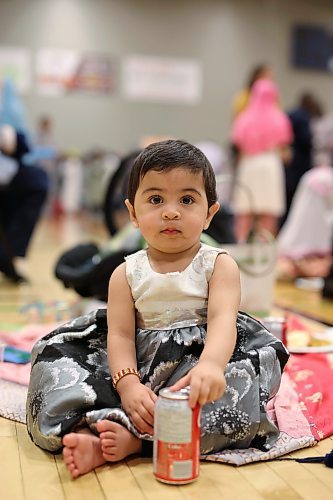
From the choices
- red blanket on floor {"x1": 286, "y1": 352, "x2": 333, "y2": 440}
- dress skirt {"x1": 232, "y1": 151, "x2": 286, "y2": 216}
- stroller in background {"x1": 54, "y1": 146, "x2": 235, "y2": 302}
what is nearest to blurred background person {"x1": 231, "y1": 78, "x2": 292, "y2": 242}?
dress skirt {"x1": 232, "y1": 151, "x2": 286, "y2": 216}

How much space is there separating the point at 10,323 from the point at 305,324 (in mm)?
1177

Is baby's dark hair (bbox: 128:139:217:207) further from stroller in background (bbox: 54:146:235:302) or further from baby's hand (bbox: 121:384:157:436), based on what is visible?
stroller in background (bbox: 54:146:235:302)

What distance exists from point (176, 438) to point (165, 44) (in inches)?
385

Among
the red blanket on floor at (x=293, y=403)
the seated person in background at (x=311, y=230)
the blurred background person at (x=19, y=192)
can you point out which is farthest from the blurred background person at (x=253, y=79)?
the red blanket on floor at (x=293, y=403)

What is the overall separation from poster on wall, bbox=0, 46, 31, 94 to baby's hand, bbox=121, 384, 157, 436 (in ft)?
29.9

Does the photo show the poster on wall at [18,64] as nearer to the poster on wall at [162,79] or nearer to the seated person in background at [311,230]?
the poster on wall at [162,79]

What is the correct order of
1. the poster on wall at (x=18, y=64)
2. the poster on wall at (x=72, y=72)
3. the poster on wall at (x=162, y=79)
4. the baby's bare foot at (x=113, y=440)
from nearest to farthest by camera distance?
the baby's bare foot at (x=113, y=440), the poster on wall at (x=18, y=64), the poster on wall at (x=72, y=72), the poster on wall at (x=162, y=79)

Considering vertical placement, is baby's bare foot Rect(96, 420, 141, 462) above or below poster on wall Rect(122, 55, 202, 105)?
below

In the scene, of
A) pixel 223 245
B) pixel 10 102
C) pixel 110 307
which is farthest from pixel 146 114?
pixel 110 307

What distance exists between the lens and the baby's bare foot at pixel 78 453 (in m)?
1.41

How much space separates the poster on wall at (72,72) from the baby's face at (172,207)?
907 cm

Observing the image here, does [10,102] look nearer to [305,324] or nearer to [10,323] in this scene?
[10,323]

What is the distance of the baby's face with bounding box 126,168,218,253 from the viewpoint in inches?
60.8

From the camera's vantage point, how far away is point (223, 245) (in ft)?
9.62
